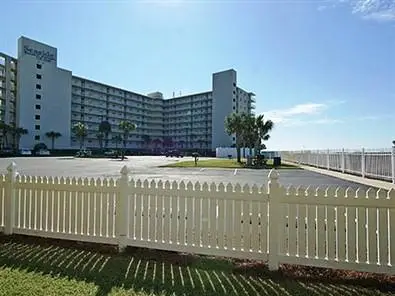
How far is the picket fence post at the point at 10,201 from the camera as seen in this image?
20.8 ft

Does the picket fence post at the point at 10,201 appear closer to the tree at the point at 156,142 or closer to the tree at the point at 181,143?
the tree at the point at 156,142

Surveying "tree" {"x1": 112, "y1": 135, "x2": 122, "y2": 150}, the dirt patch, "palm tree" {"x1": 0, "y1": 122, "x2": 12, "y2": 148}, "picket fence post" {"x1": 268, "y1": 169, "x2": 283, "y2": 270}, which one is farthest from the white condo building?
"picket fence post" {"x1": 268, "y1": 169, "x2": 283, "y2": 270}

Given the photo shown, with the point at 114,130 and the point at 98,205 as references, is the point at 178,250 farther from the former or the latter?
the point at 114,130

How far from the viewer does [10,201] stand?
6336mm

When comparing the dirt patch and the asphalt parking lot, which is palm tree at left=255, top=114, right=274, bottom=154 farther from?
the dirt patch

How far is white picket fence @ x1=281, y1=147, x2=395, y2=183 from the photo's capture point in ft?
51.9

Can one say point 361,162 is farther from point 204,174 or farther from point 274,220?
point 274,220

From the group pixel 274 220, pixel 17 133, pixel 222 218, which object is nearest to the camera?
pixel 274 220

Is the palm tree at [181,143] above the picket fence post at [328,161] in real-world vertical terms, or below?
above

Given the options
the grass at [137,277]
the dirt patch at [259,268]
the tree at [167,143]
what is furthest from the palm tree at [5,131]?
the grass at [137,277]

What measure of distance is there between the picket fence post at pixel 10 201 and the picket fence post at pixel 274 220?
192 inches

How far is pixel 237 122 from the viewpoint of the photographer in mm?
49875

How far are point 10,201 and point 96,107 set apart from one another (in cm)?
10797

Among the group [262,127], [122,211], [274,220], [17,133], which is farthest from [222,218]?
[17,133]
